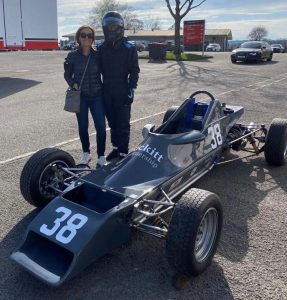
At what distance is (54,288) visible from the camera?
3.18 m

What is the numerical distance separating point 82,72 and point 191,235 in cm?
322

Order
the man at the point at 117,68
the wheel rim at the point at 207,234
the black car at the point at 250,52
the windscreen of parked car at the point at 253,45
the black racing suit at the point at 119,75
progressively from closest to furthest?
the wheel rim at the point at 207,234 → the man at the point at 117,68 → the black racing suit at the point at 119,75 → the black car at the point at 250,52 → the windscreen of parked car at the point at 253,45

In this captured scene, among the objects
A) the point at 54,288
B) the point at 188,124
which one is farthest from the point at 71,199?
the point at 188,124

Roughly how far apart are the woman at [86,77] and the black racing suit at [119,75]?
0.12m

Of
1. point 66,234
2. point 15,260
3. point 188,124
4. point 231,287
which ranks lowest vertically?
point 231,287

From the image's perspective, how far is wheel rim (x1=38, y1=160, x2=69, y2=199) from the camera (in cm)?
433

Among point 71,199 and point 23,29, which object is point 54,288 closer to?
point 71,199

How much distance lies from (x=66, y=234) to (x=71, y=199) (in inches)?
25.2

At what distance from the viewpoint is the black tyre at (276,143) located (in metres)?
5.84

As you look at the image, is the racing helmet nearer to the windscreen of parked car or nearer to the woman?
the woman

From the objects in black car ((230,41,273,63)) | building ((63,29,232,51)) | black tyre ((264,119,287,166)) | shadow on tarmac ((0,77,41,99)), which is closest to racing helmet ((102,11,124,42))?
black tyre ((264,119,287,166))

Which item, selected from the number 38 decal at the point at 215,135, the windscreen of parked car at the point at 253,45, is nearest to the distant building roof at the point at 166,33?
the windscreen of parked car at the point at 253,45

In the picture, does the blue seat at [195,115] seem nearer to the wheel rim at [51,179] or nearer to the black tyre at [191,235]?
the wheel rim at [51,179]

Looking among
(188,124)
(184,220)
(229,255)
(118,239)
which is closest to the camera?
(184,220)
